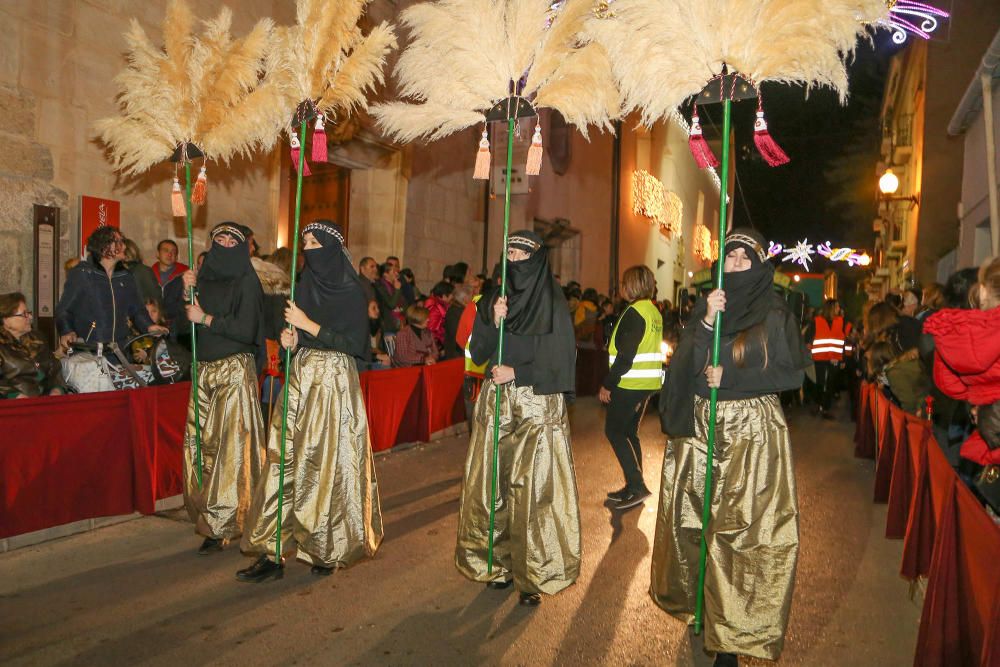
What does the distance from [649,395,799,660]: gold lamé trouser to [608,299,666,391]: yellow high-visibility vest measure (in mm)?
2791

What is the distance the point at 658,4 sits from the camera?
12.1 ft

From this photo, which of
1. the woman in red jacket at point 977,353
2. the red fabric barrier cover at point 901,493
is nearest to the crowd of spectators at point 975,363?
the woman in red jacket at point 977,353

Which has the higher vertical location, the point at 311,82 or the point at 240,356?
the point at 311,82

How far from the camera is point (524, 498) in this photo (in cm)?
437

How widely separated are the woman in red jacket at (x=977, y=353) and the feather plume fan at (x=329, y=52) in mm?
3409

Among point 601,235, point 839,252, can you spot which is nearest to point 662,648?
point 601,235

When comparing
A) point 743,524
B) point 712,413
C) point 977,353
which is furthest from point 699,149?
point 743,524

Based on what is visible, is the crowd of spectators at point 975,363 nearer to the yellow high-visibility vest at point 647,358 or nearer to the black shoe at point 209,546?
the yellow high-visibility vest at point 647,358

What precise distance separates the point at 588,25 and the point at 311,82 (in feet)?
5.54

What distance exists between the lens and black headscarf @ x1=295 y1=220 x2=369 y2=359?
4.74m

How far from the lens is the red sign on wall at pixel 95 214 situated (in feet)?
27.8

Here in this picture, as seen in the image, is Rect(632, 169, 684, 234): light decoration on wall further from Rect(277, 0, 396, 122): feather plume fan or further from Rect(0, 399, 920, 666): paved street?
Rect(277, 0, 396, 122): feather plume fan

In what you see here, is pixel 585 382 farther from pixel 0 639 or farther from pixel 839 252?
pixel 839 252

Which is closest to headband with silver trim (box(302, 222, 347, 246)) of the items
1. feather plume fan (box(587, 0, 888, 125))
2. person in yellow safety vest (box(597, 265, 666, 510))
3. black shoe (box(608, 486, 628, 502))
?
feather plume fan (box(587, 0, 888, 125))
